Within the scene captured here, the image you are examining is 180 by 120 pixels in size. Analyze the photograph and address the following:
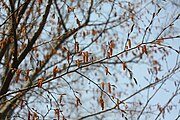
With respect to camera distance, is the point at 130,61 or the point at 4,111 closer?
the point at 4,111

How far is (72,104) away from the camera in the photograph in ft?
24.9

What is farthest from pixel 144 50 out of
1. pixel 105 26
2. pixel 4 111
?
pixel 105 26

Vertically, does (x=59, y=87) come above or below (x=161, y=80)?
above

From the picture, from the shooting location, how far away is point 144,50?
2.87 m

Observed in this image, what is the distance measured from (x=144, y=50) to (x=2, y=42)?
1.74m

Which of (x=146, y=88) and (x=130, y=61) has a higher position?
(x=130, y=61)

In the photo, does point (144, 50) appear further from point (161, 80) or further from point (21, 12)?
point (161, 80)

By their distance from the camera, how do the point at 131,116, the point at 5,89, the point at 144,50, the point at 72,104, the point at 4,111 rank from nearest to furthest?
the point at 144,50, the point at 5,89, the point at 4,111, the point at 131,116, the point at 72,104

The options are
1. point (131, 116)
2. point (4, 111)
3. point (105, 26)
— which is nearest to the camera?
point (4, 111)

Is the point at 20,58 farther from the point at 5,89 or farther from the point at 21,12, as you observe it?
the point at 21,12

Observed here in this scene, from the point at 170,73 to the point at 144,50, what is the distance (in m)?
2.63

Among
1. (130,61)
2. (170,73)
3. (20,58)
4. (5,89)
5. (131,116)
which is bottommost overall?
(5,89)

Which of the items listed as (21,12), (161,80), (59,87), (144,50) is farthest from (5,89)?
(59,87)

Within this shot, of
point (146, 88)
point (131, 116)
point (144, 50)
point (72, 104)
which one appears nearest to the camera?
point (144, 50)
